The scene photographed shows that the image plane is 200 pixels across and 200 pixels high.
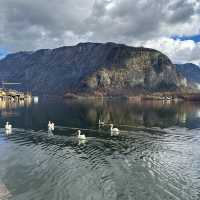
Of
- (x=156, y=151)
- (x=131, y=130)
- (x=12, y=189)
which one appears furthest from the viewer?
(x=131, y=130)

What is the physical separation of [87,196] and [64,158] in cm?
2396

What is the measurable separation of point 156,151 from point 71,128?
48.7 m

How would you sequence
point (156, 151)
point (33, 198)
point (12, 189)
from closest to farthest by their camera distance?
point (33, 198)
point (12, 189)
point (156, 151)

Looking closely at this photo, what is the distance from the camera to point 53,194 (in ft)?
162

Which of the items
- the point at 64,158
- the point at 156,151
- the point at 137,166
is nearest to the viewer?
the point at 137,166

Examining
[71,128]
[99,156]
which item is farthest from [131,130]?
[99,156]

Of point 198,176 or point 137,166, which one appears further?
point 137,166

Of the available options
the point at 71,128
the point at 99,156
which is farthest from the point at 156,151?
the point at 71,128

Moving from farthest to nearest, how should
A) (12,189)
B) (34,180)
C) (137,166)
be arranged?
(137,166)
(34,180)
(12,189)

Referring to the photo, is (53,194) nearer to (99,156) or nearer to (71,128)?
(99,156)

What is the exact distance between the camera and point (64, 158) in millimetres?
71875

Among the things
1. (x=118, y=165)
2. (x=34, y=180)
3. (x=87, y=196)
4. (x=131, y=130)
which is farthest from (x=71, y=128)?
(x=87, y=196)

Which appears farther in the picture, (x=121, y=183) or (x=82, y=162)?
(x=82, y=162)

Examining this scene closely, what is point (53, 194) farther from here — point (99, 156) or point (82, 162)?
point (99, 156)
